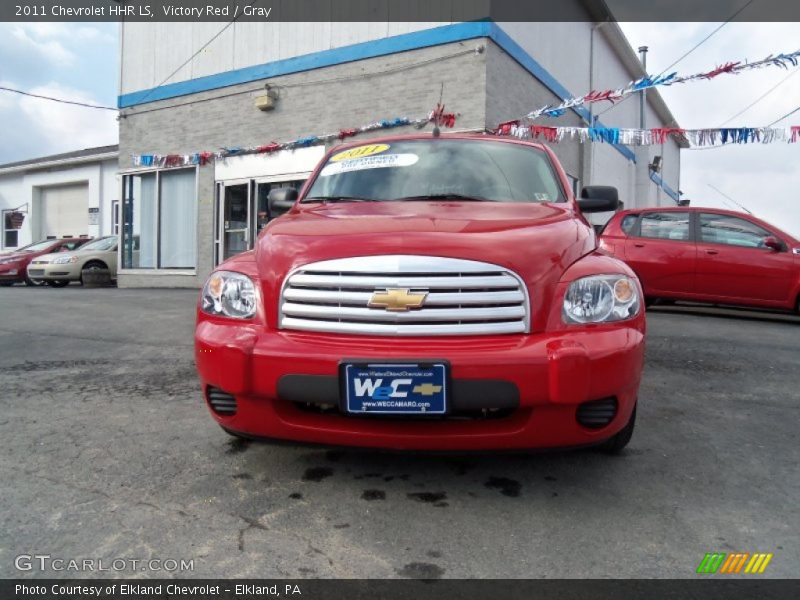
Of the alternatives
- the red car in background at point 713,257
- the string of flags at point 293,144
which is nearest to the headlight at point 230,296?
the string of flags at point 293,144

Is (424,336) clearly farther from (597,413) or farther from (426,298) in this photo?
(597,413)

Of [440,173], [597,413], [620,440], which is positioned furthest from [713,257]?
[597,413]

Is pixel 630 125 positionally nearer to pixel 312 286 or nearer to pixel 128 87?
pixel 128 87

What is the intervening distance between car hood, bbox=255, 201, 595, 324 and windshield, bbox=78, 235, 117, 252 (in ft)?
47.3

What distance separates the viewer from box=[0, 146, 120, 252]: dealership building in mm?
20938

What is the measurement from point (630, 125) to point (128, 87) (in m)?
15.5

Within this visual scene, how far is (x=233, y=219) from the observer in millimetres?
12242

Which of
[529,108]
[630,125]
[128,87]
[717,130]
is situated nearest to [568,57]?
[529,108]

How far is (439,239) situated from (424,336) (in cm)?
40

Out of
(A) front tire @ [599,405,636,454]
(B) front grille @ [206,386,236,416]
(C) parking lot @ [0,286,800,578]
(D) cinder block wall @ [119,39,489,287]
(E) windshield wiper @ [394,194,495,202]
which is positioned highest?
(D) cinder block wall @ [119,39,489,287]

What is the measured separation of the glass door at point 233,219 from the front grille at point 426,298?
33.4 ft

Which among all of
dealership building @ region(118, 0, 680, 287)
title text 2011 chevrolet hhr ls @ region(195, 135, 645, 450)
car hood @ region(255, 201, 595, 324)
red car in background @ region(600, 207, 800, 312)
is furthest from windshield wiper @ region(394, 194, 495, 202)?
dealership building @ region(118, 0, 680, 287)

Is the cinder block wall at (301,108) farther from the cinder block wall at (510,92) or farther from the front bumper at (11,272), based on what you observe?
the front bumper at (11,272)

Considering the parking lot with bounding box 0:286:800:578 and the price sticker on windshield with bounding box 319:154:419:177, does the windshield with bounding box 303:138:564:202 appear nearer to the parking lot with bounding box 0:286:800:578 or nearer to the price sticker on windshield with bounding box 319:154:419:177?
the price sticker on windshield with bounding box 319:154:419:177
